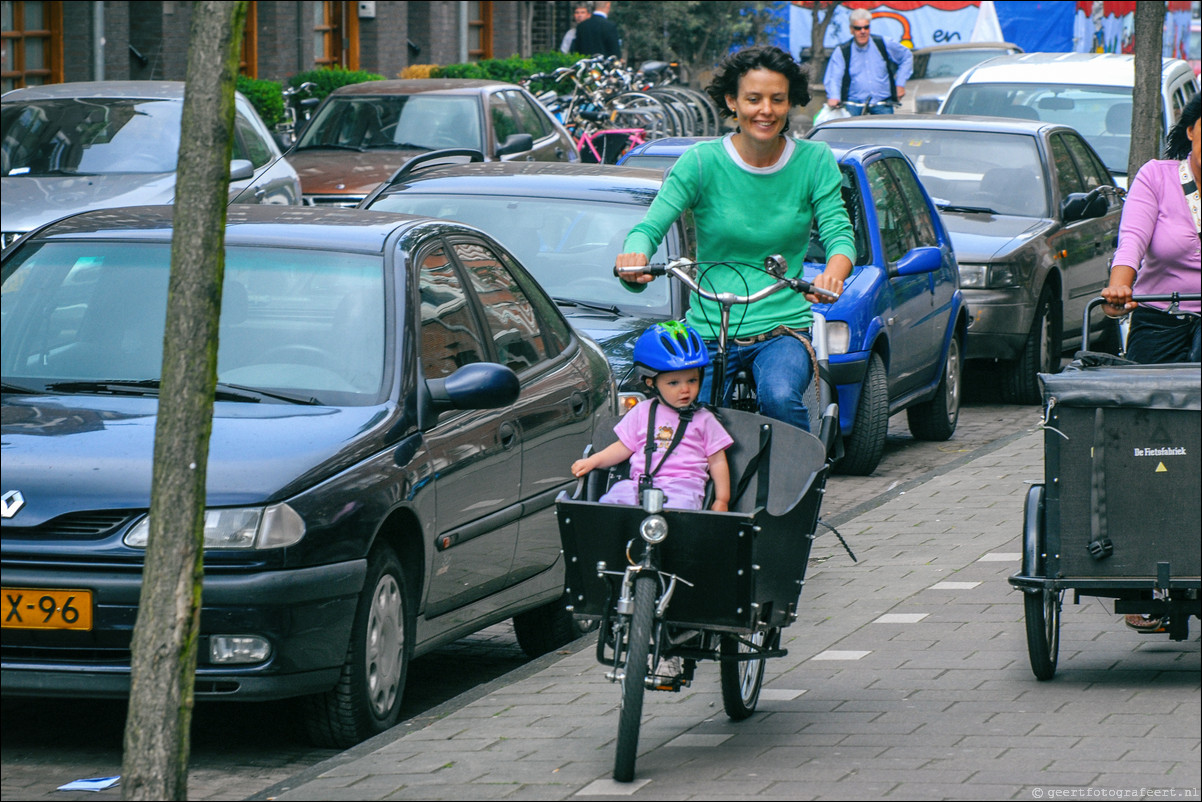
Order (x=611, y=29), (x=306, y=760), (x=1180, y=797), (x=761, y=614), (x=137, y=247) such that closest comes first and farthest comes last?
1. (x=1180, y=797)
2. (x=761, y=614)
3. (x=306, y=760)
4. (x=137, y=247)
5. (x=611, y=29)

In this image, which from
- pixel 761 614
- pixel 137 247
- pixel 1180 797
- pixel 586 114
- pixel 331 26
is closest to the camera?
pixel 1180 797

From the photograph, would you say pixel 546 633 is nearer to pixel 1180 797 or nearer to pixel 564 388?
pixel 564 388

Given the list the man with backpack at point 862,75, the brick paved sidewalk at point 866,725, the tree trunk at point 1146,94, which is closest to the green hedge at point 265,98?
the man with backpack at point 862,75

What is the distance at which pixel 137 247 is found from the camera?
21.4 feet

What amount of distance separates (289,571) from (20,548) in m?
0.75

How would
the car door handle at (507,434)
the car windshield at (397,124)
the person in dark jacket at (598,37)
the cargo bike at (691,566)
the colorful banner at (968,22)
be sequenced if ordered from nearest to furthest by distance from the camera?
the cargo bike at (691,566) < the car door handle at (507,434) < the car windshield at (397,124) < the person in dark jacket at (598,37) < the colorful banner at (968,22)

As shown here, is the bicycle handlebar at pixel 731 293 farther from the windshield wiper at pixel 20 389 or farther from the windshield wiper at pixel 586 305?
the windshield wiper at pixel 586 305

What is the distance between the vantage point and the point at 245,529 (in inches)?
208

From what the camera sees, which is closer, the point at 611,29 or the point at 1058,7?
the point at 611,29

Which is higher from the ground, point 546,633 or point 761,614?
point 761,614

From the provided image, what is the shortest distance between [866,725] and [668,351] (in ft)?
3.93

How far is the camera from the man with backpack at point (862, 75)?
19.9 metres

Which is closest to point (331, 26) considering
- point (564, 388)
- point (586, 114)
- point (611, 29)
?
point (611, 29)

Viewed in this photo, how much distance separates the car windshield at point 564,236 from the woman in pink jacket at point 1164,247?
2791mm
